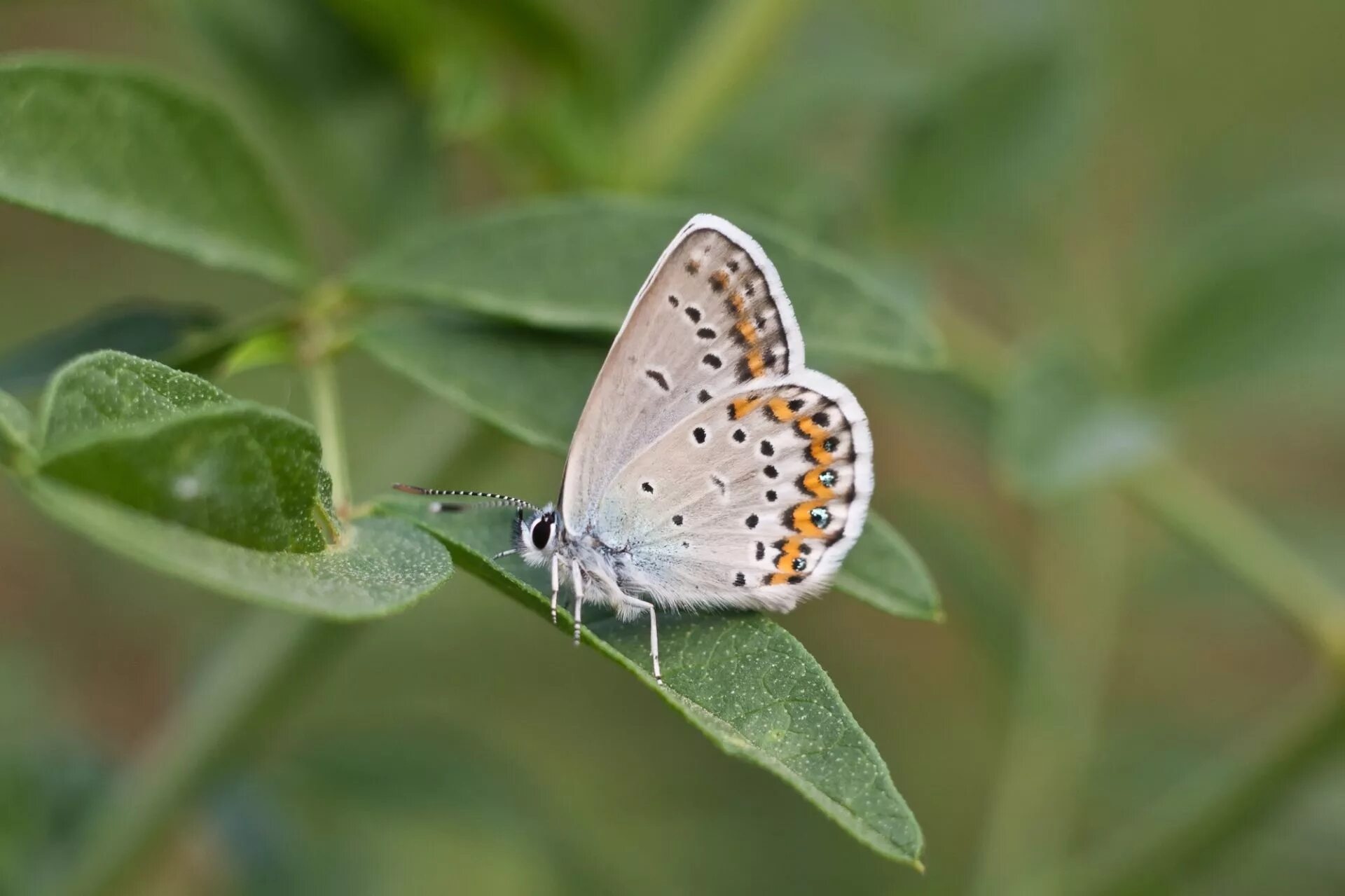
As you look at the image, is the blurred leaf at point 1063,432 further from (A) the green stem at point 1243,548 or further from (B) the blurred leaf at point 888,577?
(B) the blurred leaf at point 888,577

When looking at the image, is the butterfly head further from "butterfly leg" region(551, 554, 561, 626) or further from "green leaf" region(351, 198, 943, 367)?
"green leaf" region(351, 198, 943, 367)

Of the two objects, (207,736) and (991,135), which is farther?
(991,135)

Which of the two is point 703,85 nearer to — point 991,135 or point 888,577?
point 991,135

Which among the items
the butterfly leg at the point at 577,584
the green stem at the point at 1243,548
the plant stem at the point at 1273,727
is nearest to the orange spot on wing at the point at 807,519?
the butterfly leg at the point at 577,584

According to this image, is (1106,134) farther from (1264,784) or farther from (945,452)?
(1264,784)

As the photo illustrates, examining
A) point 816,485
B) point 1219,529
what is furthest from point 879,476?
point 816,485

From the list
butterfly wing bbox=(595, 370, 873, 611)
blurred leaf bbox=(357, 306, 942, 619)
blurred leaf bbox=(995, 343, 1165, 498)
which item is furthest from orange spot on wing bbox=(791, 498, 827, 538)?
blurred leaf bbox=(995, 343, 1165, 498)
